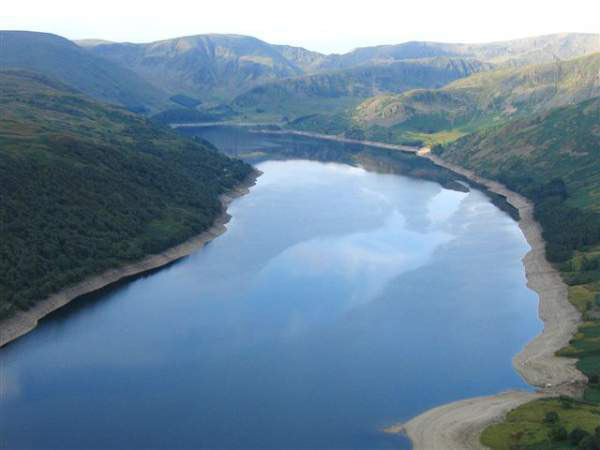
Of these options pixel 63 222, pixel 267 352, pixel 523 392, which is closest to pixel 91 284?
pixel 63 222

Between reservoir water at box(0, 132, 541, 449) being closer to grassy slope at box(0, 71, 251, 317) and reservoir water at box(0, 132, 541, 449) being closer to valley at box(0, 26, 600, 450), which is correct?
valley at box(0, 26, 600, 450)

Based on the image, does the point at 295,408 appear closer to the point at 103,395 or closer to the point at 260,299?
the point at 103,395

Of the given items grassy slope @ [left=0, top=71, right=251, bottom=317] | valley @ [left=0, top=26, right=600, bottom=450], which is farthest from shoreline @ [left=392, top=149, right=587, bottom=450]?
grassy slope @ [left=0, top=71, right=251, bottom=317]

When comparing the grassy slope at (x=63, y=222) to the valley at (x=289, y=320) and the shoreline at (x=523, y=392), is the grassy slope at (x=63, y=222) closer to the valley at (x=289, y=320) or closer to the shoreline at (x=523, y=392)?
the valley at (x=289, y=320)

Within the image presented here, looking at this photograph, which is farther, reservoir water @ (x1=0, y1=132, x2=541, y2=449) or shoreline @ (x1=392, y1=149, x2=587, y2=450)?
reservoir water @ (x1=0, y1=132, x2=541, y2=449)

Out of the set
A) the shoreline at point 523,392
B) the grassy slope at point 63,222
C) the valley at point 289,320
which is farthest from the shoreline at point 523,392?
the grassy slope at point 63,222

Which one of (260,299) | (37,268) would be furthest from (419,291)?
(37,268)
